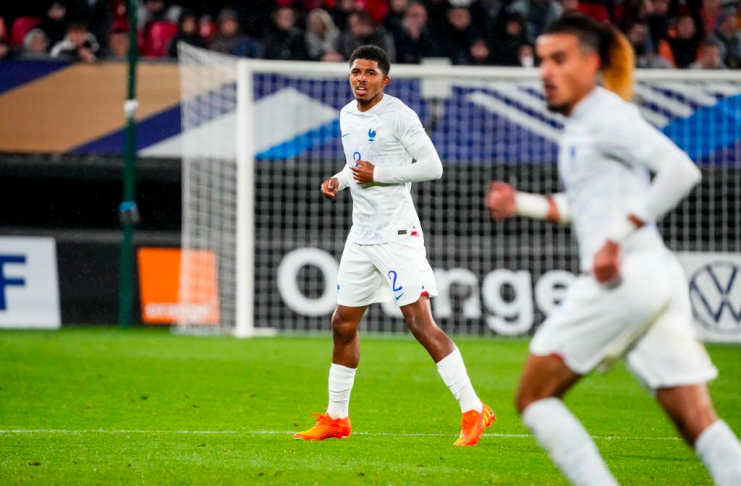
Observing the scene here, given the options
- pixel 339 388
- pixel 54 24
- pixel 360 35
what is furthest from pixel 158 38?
pixel 339 388

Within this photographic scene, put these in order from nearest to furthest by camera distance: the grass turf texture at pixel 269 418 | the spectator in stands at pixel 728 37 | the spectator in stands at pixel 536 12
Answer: the grass turf texture at pixel 269 418
the spectator in stands at pixel 728 37
the spectator in stands at pixel 536 12

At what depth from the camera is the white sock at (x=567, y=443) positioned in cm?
455

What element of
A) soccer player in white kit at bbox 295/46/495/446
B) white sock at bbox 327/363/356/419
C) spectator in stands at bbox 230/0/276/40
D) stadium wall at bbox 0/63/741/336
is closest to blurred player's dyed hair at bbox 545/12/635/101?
soccer player in white kit at bbox 295/46/495/446

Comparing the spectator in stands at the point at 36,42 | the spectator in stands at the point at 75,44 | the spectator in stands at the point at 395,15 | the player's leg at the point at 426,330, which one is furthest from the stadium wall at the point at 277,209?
the player's leg at the point at 426,330

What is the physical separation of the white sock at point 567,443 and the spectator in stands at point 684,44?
14.2 meters

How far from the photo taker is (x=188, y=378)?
36.4 feet

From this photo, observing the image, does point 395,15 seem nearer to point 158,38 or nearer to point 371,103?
point 158,38

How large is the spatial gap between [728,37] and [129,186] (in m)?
8.86

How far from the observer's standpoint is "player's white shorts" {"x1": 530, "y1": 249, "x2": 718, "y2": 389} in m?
4.49

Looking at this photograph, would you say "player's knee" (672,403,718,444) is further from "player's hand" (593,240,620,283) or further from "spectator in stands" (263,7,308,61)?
"spectator in stands" (263,7,308,61)

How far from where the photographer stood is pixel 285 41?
57.7 ft

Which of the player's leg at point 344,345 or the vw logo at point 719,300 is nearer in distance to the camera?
the player's leg at point 344,345

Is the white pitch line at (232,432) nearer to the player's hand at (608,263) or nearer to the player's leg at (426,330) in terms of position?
the player's leg at (426,330)

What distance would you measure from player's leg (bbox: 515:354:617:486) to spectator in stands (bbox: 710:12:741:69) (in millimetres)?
14237
